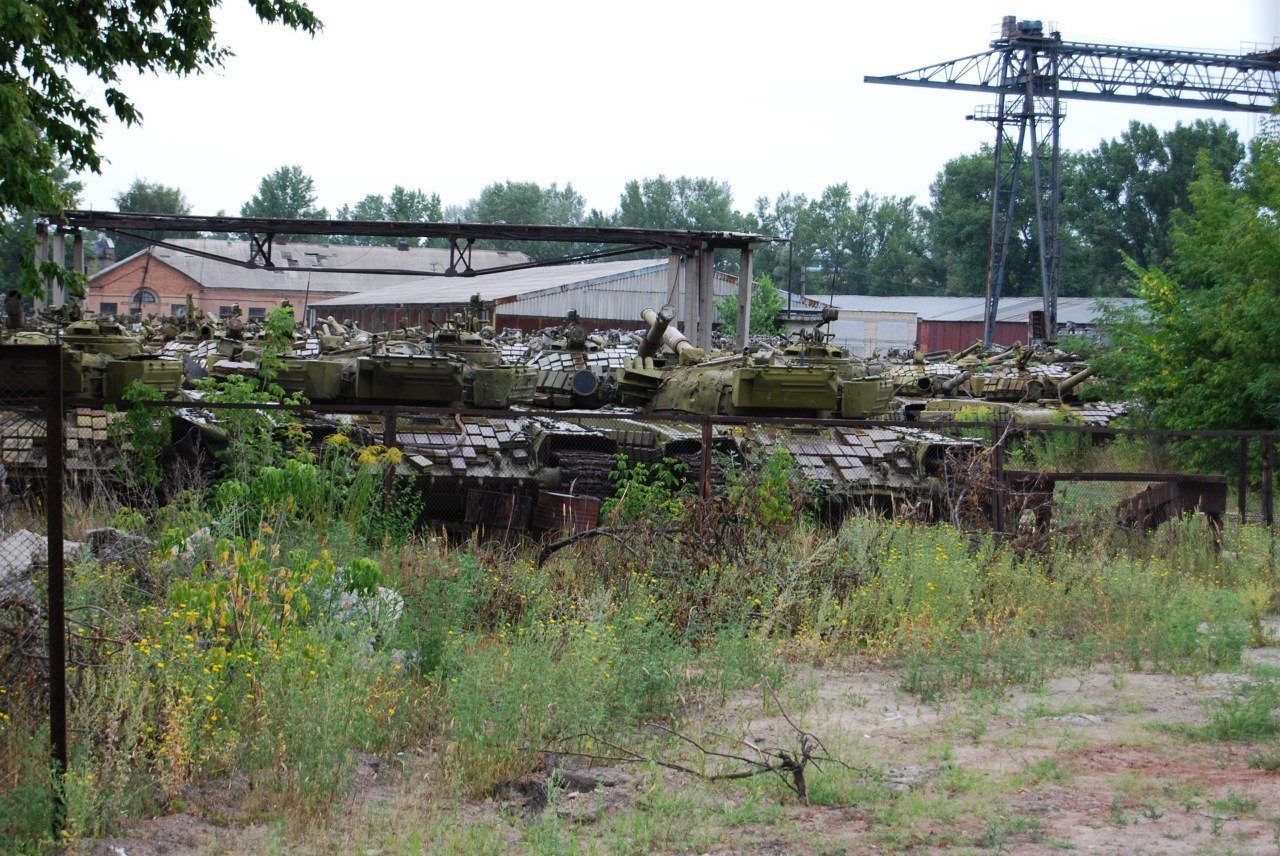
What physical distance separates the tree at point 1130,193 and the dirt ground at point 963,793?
2646 inches

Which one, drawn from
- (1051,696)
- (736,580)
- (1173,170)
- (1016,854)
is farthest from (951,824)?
(1173,170)

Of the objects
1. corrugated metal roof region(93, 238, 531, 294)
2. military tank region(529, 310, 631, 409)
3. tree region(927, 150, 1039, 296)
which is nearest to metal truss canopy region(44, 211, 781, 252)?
military tank region(529, 310, 631, 409)

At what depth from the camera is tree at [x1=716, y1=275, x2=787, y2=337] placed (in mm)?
55125

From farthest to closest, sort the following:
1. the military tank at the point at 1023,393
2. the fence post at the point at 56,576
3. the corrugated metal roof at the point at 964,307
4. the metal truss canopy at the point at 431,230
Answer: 1. the corrugated metal roof at the point at 964,307
2. the metal truss canopy at the point at 431,230
3. the military tank at the point at 1023,393
4. the fence post at the point at 56,576

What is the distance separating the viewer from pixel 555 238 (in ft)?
97.7

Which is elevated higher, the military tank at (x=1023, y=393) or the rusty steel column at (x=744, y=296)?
the rusty steel column at (x=744, y=296)

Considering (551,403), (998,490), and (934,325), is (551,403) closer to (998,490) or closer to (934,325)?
(998,490)

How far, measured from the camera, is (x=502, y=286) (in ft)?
183

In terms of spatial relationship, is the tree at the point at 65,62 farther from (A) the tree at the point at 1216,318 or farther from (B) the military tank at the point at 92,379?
(A) the tree at the point at 1216,318

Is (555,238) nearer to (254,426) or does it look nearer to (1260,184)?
(1260,184)

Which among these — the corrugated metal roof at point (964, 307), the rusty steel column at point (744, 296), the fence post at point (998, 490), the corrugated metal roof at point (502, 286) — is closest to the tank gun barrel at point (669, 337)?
the fence post at point (998, 490)

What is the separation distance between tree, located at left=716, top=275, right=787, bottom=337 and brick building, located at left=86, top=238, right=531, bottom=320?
12314 millimetres

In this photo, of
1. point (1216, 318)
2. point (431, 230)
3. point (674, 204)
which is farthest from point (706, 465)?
point (674, 204)

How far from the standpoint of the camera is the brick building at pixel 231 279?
66.1 metres
